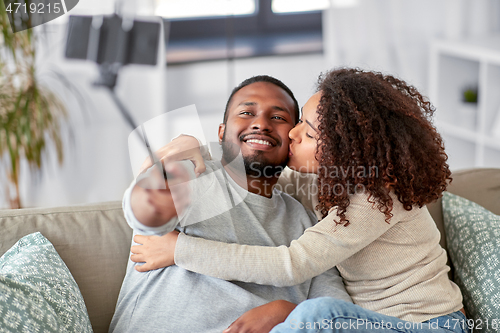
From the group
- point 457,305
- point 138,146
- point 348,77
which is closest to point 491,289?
point 457,305

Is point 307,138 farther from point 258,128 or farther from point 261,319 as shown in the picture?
→ point 261,319

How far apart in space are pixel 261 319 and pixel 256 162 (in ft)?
1.23

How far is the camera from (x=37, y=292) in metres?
0.91

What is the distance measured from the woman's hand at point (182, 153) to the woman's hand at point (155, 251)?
0.21m

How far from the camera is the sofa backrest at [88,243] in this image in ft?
3.72

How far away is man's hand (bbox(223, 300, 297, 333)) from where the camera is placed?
949mm

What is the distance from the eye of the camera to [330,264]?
0.98 meters

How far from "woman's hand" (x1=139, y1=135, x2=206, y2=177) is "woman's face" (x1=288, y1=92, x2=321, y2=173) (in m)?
0.31

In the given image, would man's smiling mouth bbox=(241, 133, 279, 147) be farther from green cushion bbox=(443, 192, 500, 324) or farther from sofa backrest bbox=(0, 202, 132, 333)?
green cushion bbox=(443, 192, 500, 324)

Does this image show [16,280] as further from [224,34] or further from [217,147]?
[224,34]

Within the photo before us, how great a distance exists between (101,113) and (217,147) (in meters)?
1.50

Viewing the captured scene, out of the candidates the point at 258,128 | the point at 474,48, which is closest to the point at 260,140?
the point at 258,128

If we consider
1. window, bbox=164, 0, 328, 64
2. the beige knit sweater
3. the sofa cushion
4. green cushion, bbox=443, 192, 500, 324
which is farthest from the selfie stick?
window, bbox=164, 0, 328, 64

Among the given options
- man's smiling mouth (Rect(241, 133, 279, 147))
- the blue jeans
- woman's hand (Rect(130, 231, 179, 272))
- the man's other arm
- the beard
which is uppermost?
the man's other arm
